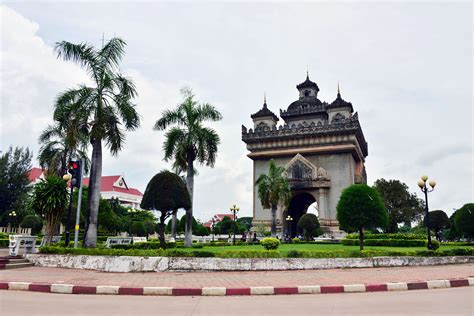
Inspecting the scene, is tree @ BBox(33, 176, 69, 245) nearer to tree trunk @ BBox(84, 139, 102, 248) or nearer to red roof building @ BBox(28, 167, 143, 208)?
tree trunk @ BBox(84, 139, 102, 248)

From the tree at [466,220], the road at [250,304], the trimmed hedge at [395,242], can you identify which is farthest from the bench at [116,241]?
the tree at [466,220]

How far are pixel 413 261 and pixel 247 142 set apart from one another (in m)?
36.5

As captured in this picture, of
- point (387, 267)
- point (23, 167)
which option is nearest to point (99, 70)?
point (387, 267)

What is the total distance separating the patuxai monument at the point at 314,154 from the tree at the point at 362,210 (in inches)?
832

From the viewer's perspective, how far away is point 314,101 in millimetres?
55531

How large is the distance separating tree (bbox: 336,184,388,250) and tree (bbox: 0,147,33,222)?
153ft

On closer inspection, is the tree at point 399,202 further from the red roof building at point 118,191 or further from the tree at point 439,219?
the red roof building at point 118,191

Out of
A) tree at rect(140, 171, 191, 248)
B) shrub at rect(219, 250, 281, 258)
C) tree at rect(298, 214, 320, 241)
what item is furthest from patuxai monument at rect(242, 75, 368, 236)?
shrub at rect(219, 250, 281, 258)

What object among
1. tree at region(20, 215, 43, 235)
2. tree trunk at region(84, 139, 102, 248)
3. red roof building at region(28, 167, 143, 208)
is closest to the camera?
tree trunk at region(84, 139, 102, 248)

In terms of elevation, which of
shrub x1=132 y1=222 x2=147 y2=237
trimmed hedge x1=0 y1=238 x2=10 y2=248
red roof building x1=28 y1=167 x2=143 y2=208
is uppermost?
red roof building x1=28 y1=167 x2=143 y2=208

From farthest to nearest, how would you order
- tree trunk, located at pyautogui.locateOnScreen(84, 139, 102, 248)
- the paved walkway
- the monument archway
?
the monument archway, tree trunk, located at pyautogui.locateOnScreen(84, 139, 102, 248), the paved walkway

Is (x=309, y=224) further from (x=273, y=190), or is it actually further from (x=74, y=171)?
(x=74, y=171)

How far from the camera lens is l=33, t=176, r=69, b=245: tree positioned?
18.0 metres

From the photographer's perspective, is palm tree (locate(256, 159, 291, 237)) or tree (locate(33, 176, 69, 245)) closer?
tree (locate(33, 176, 69, 245))
